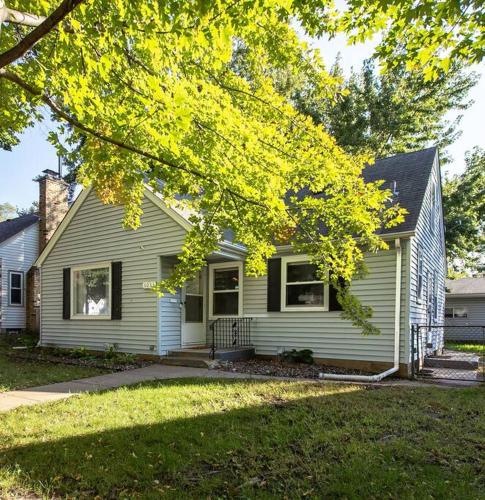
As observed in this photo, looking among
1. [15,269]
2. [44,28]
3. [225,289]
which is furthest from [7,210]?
[44,28]

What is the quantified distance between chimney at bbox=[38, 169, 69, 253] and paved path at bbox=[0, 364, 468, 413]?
9.28 meters

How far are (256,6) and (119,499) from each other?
4.43 m

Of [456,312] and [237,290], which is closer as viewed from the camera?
[237,290]

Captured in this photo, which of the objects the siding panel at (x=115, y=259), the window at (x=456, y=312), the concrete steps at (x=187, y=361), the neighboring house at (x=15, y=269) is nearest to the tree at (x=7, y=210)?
the neighboring house at (x=15, y=269)

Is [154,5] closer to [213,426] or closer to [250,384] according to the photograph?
[213,426]

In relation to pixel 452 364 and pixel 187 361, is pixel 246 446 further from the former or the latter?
pixel 452 364

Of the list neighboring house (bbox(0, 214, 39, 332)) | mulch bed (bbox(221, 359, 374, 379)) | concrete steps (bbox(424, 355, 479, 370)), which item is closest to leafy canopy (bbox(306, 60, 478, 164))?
concrete steps (bbox(424, 355, 479, 370))

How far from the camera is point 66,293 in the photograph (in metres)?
12.7

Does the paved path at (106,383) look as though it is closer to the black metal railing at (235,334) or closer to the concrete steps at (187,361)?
the concrete steps at (187,361)

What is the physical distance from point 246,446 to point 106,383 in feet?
13.6

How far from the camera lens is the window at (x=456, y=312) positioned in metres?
24.9

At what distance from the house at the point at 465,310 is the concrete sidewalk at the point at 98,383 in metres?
19.3

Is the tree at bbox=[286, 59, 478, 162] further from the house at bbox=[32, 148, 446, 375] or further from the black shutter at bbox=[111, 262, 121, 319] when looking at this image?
the black shutter at bbox=[111, 262, 121, 319]

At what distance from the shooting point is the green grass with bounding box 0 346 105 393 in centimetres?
748
